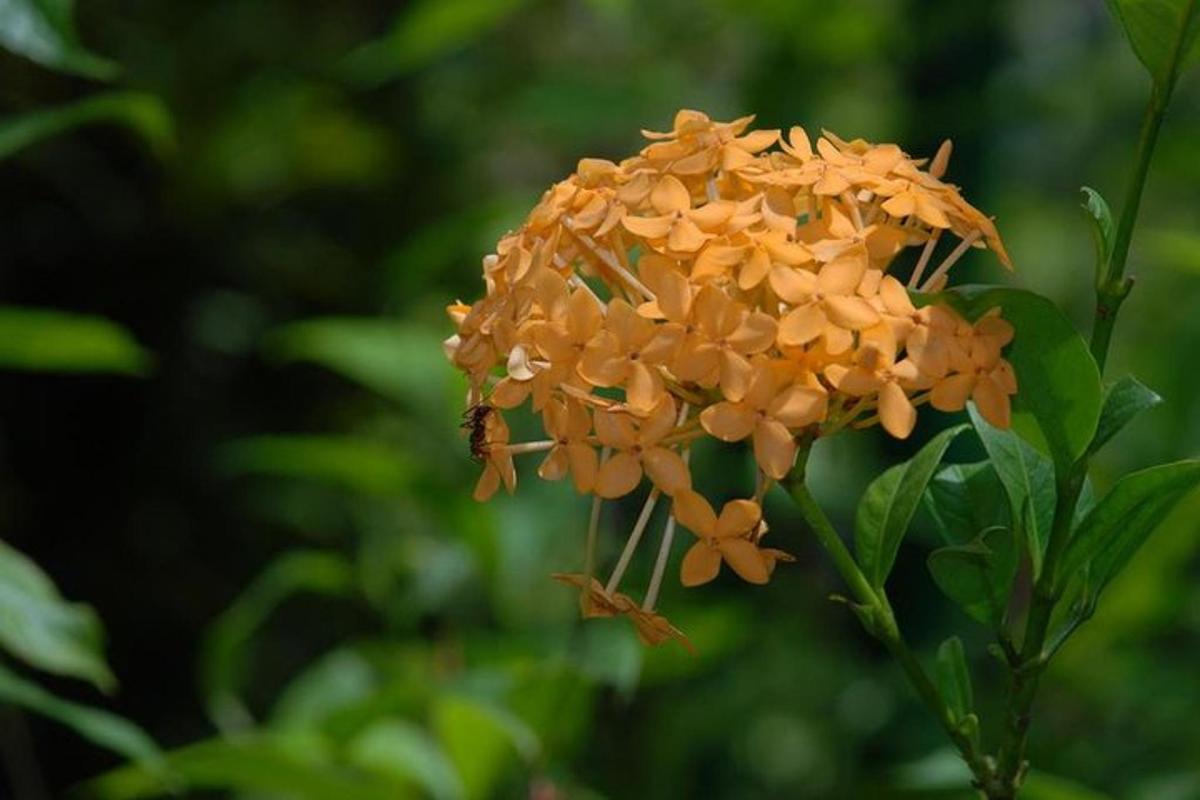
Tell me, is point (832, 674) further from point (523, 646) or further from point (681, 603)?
point (523, 646)

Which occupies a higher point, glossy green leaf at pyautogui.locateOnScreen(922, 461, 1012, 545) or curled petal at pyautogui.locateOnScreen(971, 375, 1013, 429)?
curled petal at pyautogui.locateOnScreen(971, 375, 1013, 429)

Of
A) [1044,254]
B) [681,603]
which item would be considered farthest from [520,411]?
[1044,254]

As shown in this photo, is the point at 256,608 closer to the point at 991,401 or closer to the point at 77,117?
the point at 77,117

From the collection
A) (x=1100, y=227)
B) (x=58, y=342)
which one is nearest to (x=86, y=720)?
(x=58, y=342)

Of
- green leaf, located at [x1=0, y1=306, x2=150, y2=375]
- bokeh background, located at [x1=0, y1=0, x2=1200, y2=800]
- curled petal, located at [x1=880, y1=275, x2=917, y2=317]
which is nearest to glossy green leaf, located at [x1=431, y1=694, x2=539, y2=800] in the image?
bokeh background, located at [x1=0, y1=0, x2=1200, y2=800]

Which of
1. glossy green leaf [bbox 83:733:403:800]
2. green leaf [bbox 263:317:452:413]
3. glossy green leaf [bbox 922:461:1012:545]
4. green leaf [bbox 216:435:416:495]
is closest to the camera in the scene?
glossy green leaf [bbox 922:461:1012:545]

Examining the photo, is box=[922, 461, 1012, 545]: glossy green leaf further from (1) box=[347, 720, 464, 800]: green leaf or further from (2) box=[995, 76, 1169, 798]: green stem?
(1) box=[347, 720, 464, 800]: green leaf

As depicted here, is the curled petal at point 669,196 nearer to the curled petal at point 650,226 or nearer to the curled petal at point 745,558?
the curled petal at point 650,226

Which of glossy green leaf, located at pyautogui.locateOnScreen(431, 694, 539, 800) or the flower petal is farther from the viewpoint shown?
glossy green leaf, located at pyautogui.locateOnScreen(431, 694, 539, 800)
